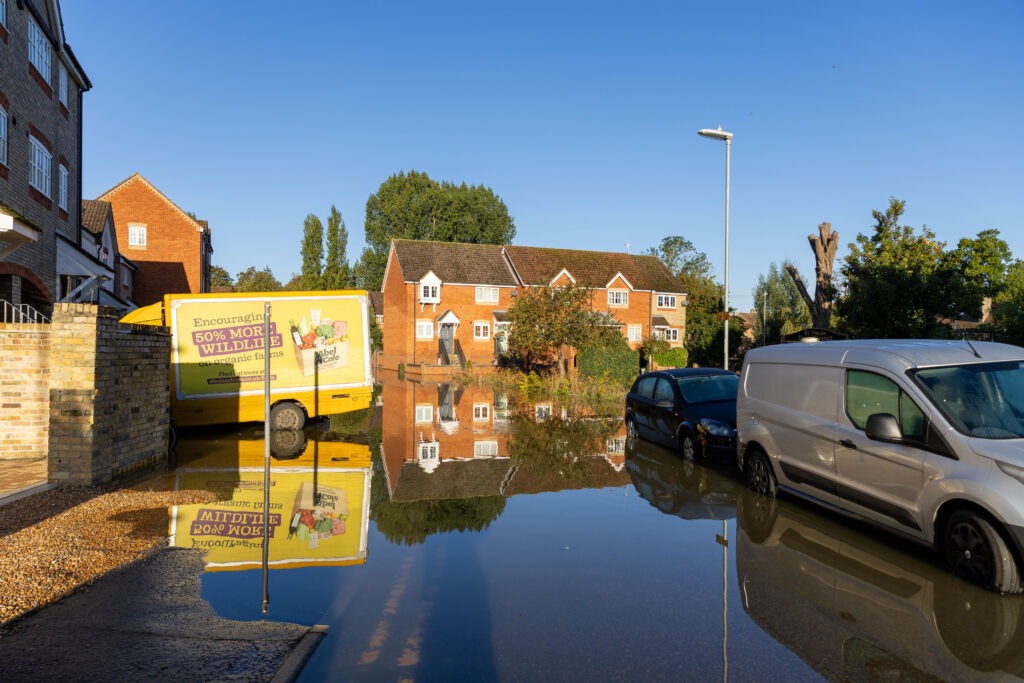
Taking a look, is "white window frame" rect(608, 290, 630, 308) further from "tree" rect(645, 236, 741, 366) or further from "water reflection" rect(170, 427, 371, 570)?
"water reflection" rect(170, 427, 371, 570)

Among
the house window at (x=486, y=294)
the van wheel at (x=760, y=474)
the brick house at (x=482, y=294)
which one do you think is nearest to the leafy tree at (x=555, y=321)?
the brick house at (x=482, y=294)

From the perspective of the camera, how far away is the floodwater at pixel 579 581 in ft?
15.0

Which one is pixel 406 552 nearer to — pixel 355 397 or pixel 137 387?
pixel 137 387

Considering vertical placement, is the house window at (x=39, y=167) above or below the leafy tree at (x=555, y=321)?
above

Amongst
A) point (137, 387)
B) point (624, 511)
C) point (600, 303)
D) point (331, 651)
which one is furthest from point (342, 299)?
point (600, 303)

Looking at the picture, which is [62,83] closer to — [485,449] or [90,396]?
[90,396]

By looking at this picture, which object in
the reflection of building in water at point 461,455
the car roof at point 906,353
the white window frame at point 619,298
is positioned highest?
the white window frame at point 619,298

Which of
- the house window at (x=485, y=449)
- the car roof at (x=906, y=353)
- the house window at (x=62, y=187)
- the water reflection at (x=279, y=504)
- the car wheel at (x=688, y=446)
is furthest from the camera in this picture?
the house window at (x=62, y=187)

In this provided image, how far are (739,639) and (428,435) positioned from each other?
11.8 meters

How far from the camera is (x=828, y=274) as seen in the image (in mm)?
24656

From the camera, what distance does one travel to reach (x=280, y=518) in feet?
26.8

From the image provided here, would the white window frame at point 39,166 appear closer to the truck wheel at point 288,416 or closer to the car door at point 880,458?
the truck wheel at point 288,416

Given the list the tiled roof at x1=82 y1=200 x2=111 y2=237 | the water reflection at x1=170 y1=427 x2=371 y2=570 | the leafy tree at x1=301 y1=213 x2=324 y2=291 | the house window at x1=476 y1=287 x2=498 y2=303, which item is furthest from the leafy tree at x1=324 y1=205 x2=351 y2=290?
the water reflection at x1=170 y1=427 x2=371 y2=570

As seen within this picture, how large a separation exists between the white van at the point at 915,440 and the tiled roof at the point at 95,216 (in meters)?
28.1
